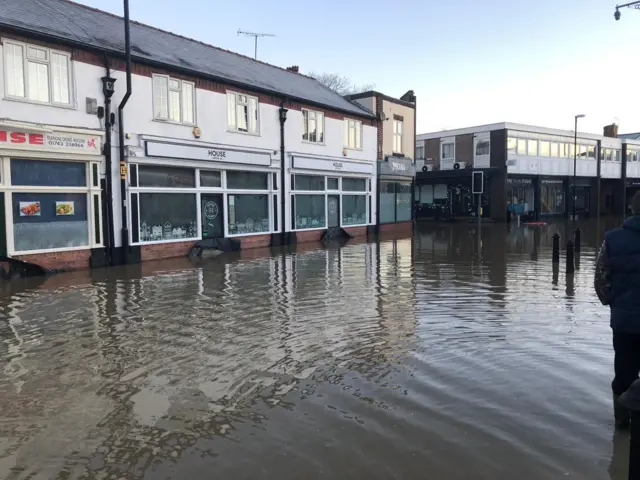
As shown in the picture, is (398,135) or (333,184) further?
(398,135)

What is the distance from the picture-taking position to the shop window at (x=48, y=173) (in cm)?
1284

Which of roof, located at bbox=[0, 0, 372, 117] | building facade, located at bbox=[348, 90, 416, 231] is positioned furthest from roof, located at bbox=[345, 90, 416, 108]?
roof, located at bbox=[0, 0, 372, 117]

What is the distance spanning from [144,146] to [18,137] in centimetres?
354

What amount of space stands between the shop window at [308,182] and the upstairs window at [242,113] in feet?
9.60

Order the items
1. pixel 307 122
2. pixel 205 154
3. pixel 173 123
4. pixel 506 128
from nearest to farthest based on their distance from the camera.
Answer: pixel 173 123 < pixel 205 154 < pixel 307 122 < pixel 506 128

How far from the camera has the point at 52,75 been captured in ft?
44.3

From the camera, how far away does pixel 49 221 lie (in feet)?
44.4

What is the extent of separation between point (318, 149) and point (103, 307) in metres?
14.9

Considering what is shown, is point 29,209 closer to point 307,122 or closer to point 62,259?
point 62,259

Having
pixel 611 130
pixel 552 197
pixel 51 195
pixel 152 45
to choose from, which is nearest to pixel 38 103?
pixel 51 195

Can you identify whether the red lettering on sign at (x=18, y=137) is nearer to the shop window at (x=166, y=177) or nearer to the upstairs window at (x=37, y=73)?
the upstairs window at (x=37, y=73)

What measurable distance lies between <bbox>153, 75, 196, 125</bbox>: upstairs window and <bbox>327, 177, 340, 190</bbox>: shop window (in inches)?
310

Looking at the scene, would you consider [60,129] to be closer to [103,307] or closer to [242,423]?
[103,307]

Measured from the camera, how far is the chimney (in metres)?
48.2
